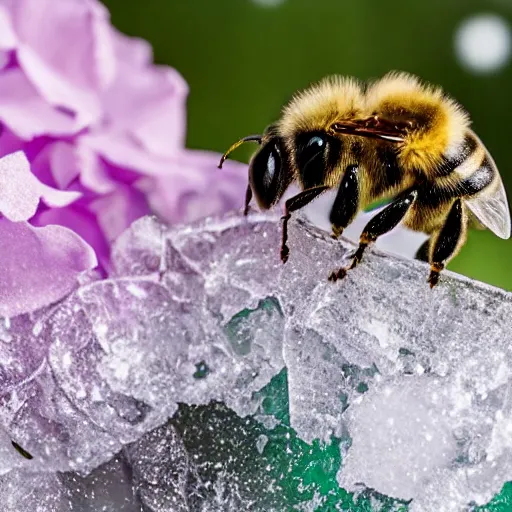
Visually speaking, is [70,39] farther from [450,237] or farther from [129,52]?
[450,237]

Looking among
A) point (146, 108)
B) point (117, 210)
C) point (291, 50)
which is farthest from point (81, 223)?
point (291, 50)

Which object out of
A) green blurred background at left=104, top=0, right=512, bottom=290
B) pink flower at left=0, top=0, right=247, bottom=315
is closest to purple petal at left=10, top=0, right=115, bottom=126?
pink flower at left=0, top=0, right=247, bottom=315

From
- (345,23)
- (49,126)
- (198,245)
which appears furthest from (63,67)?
(345,23)

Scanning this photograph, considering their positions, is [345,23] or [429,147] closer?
[429,147]

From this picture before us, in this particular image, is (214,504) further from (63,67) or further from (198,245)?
(63,67)

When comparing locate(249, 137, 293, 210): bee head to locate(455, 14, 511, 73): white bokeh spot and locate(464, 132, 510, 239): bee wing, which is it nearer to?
locate(464, 132, 510, 239): bee wing

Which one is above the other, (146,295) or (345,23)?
(146,295)

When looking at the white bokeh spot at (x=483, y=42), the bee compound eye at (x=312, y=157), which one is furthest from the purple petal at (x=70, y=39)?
the white bokeh spot at (x=483, y=42)
